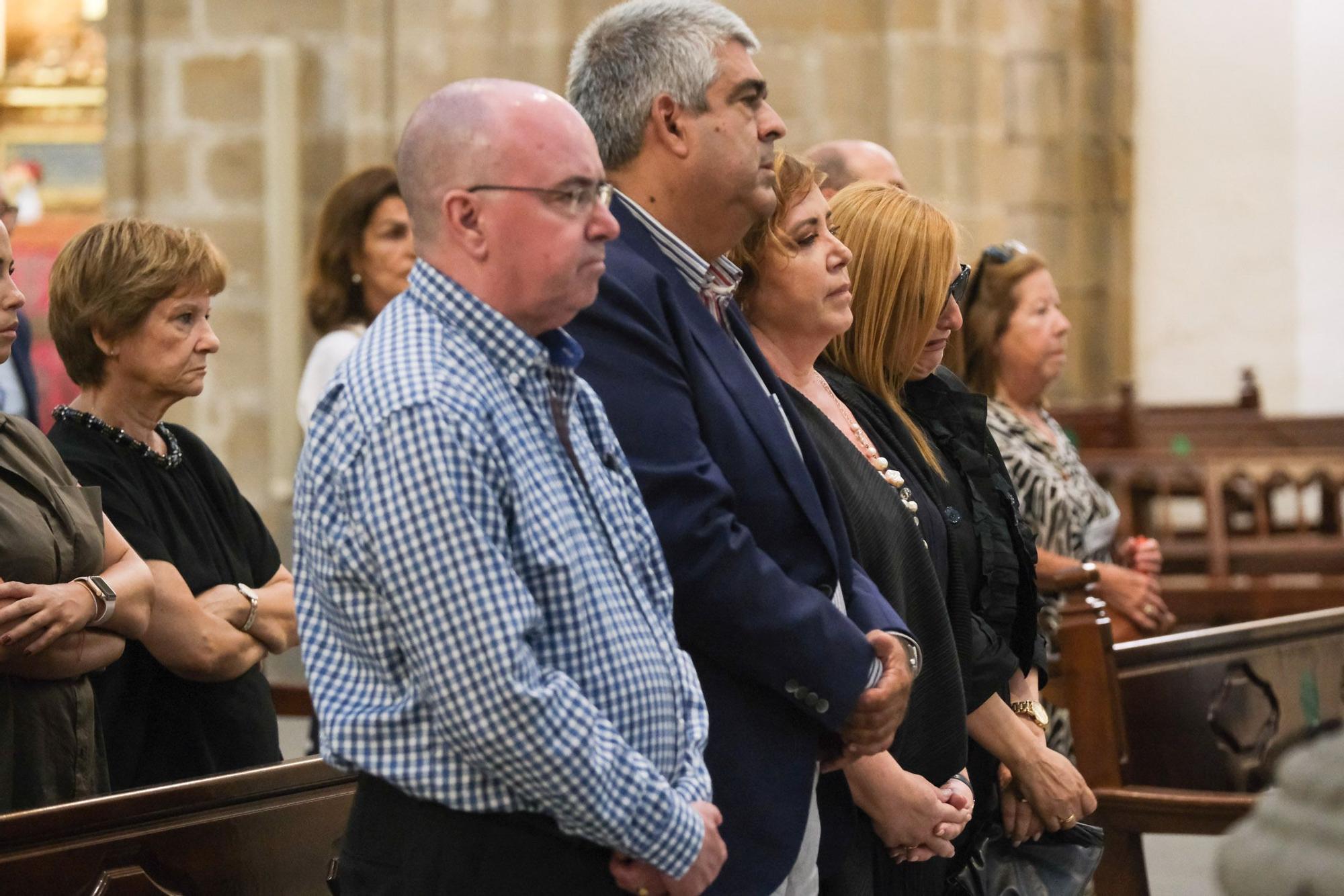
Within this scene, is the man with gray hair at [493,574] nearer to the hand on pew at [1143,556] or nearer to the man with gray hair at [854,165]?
the man with gray hair at [854,165]

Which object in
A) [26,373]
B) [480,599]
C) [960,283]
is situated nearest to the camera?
[480,599]

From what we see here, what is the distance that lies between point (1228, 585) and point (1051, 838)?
4403 millimetres

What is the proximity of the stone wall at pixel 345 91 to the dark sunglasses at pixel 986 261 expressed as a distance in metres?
2.58

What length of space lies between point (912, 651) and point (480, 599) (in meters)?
0.85

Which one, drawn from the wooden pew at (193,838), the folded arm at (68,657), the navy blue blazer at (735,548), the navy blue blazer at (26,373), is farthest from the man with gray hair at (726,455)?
the navy blue blazer at (26,373)

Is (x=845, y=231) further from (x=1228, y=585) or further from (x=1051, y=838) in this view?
(x=1228, y=585)

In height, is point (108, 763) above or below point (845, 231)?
below

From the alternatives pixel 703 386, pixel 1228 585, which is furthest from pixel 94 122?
pixel 703 386

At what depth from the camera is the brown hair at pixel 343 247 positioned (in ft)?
15.4

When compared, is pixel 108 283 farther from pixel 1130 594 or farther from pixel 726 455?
pixel 1130 594

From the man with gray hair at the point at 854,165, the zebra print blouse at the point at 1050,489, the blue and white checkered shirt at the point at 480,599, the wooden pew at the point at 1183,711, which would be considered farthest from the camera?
the zebra print blouse at the point at 1050,489

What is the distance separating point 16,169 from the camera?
934cm

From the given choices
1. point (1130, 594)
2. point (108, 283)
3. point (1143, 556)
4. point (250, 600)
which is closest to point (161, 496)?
point (250, 600)

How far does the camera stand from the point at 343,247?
4703mm
